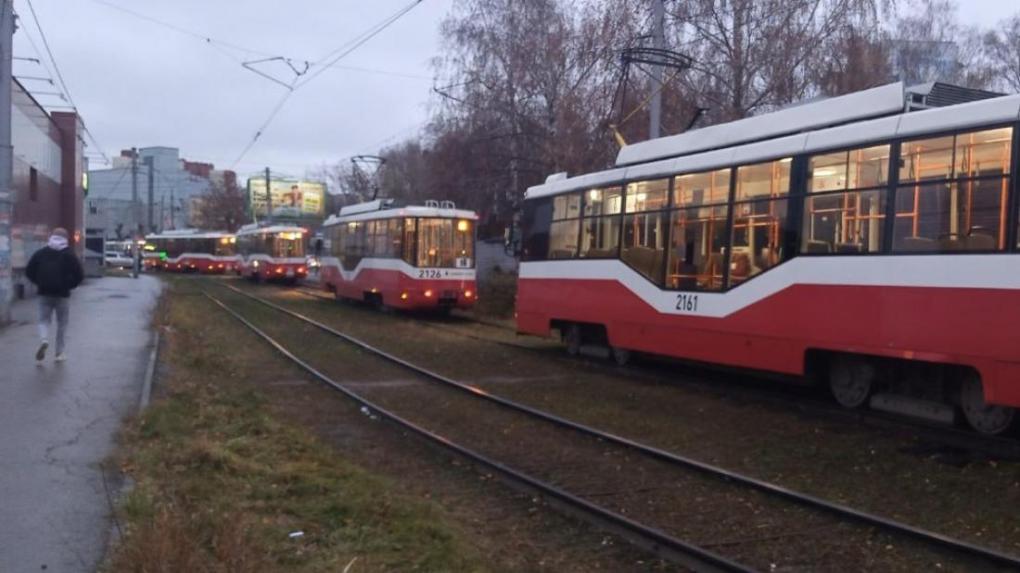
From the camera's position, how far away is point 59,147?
42969 millimetres

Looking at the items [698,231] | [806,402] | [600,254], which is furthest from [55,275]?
[806,402]

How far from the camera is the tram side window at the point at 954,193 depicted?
9.17m

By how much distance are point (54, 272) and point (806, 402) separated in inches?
380

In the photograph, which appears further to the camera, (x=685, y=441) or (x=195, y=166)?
(x=195, y=166)

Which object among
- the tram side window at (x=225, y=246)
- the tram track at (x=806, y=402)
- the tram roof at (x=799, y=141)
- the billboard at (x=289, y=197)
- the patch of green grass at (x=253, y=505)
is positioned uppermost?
the billboard at (x=289, y=197)

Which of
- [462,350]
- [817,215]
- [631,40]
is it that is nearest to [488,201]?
[631,40]

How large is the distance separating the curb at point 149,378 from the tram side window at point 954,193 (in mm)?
8110

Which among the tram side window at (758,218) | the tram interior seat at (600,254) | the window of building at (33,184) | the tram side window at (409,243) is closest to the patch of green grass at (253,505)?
the tram side window at (758,218)

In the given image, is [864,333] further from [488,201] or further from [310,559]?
[488,201]

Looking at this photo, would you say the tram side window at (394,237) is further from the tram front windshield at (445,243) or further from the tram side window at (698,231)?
the tram side window at (698,231)

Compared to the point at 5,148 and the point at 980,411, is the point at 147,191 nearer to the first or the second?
the point at 5,148

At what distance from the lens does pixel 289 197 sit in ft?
298

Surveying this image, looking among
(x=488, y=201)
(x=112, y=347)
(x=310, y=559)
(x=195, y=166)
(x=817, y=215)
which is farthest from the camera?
(x=195, y=166)

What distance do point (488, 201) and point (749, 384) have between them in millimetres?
19835
